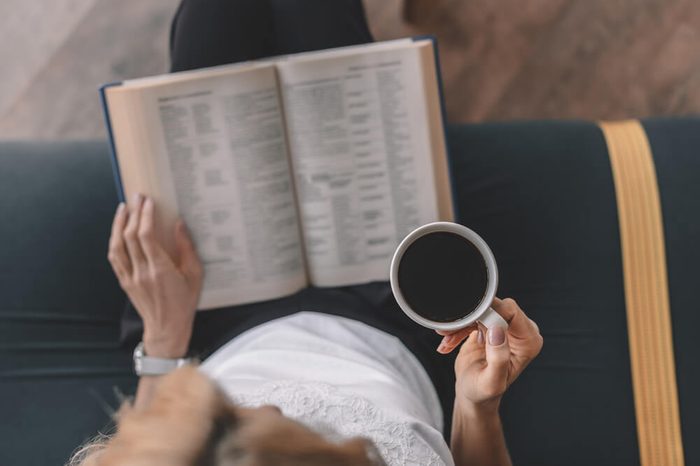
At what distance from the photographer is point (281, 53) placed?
1140mm

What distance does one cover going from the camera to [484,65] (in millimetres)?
1403

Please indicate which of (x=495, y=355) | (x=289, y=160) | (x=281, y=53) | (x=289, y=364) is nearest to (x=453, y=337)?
(x=495, y=355)

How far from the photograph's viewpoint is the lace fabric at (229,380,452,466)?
738 mm

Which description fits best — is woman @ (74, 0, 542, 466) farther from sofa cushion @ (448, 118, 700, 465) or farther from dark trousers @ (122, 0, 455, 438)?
sofa cushion @ (448, 118, 700, 465)

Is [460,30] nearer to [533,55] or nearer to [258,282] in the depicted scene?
[533,55]

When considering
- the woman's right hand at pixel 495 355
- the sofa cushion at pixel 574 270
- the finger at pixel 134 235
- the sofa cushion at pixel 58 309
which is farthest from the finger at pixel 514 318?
the sofa cushion at pixel 58 309

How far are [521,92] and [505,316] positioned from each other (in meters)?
0.86

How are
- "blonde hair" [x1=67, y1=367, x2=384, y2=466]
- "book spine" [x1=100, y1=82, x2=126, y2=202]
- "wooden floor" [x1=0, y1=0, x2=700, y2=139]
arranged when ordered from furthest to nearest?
1. "wooden floor" [x1=0, y1=0, x2=700, y2=139]
2. "book spine" [x1=100, y1=82, x2=126, y2=202]
3. "blonde hair" [x1=67, y1=367, x2=384, y2=466]

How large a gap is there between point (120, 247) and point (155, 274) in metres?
0.06

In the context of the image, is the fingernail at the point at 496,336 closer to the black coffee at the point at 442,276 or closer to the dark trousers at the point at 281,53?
the black coffee at the point at 442,276

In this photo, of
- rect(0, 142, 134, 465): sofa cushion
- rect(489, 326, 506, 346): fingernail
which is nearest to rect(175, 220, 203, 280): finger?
rect(0, 142, 134, 465): sofa cushion

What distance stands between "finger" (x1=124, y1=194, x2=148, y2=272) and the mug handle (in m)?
0.53

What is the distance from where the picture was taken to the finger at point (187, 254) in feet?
3.11

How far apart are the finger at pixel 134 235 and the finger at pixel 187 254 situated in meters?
0.05
